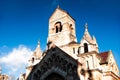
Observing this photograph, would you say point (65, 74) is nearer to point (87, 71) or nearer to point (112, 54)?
point (87, 71)

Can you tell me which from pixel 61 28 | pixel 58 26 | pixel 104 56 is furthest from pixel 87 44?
pixel 58 26

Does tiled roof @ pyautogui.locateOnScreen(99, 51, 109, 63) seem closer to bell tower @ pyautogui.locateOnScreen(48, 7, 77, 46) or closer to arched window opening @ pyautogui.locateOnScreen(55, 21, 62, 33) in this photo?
bell tower @ pyautogui.locateOnScreen(48, 7, 77, 46)

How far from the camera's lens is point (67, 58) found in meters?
32.0

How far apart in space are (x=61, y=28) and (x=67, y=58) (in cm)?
746

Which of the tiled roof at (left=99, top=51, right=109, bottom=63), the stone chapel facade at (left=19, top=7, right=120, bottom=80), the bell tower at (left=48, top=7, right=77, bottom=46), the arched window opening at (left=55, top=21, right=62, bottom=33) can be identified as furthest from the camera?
the arched window opening at (left=55, top=21, right=62, bottom=33)

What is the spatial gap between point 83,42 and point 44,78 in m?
8.01

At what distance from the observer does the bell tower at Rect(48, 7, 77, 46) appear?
118ft

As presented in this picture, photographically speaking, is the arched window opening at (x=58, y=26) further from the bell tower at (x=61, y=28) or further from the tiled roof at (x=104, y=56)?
the tiled roof at (x=104, y=56)

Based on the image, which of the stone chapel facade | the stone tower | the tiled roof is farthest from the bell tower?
the tiled roof

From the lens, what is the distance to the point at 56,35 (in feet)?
122

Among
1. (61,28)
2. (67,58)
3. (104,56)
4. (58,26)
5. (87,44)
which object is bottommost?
(67,58)

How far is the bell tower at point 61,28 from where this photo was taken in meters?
36.0

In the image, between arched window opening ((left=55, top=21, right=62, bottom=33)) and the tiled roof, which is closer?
the tiled roof

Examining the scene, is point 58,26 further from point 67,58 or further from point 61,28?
point 67,58
